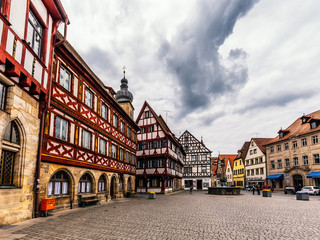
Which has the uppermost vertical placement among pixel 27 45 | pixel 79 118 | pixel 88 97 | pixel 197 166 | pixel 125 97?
pixel 125 97

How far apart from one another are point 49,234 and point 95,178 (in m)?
10.2

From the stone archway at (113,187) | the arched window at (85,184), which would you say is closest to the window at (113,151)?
the stone archway at (113,187)

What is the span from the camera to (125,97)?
3353 cm

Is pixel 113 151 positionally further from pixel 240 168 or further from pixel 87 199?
pixel 240 168

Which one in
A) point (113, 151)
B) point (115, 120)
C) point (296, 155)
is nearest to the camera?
point (113, 151)

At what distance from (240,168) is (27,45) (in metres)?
59.6

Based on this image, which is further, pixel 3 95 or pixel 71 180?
pixel 71 180

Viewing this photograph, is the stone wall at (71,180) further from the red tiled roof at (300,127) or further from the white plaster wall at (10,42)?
the red tiled roof at (300,127)

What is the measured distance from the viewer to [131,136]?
95.9ft

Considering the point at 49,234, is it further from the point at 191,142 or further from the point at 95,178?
the point at 191,142

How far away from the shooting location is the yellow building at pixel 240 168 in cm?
6009

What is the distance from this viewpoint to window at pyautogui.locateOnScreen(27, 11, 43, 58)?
10.1 metres

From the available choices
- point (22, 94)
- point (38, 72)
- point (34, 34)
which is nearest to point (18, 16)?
point (34, 34)

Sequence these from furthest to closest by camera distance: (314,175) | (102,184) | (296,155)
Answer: (296,155), (314,175), (102,184)
